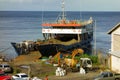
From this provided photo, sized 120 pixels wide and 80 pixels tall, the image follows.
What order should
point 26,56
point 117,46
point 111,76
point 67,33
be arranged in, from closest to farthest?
point 111,76
point 117,46
point 26,56
point 67,33

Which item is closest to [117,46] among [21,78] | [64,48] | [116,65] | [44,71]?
[116,65]

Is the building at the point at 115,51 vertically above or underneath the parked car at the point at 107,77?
above

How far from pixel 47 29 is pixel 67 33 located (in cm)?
382

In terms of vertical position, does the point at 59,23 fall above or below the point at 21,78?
above

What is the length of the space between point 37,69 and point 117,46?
31.7ft

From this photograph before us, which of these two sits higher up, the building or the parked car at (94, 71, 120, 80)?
the building

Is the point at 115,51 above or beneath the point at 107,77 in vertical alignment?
above

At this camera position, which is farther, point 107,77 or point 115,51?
point 115,51

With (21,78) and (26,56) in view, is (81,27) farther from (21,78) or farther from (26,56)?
(21,78)

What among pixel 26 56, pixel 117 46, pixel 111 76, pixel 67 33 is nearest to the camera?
pixel 111 76

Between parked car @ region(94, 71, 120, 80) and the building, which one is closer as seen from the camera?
parked car @ region(94, 71, 120, 80)

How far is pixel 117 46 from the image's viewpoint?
3988cm

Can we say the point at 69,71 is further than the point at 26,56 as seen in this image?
No

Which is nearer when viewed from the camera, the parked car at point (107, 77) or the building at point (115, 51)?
the parked car at point (107, 77)
